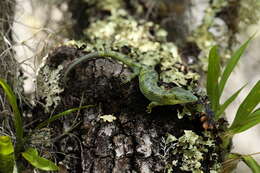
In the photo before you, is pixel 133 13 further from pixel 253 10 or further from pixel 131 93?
pixel 131 93

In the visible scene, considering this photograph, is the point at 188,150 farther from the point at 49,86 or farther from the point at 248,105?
the point at 49,86

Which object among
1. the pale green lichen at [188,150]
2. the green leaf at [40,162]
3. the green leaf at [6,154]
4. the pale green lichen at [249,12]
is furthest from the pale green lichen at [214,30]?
the green leaf at [6,154]

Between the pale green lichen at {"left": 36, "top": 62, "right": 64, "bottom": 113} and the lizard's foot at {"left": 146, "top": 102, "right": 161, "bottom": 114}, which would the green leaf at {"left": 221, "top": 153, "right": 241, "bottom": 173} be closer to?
the lizard's foot at {"left": 146, "top": 102, "right": 161, "bottom": 114}

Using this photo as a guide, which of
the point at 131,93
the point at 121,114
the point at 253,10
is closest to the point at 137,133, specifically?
→ the point at 121,114

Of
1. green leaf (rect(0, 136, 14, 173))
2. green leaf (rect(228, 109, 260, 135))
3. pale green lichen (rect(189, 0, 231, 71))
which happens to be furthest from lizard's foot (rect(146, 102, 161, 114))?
pale green lichen (rect(189, 0, 231, 71))

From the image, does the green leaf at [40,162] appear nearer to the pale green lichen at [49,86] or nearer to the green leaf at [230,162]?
the pale green lichen at [49,86]

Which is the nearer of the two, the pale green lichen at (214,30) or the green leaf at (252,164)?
the green leaf at (252,164)
